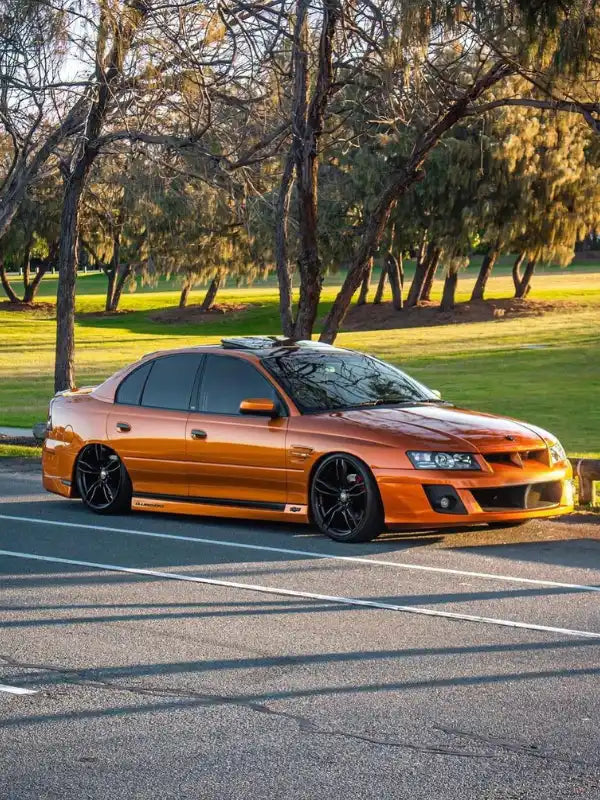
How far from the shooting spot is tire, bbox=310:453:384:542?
10492 mm

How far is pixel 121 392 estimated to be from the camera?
499 inches

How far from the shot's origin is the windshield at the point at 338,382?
11531mm

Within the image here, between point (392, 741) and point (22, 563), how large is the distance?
490 cm

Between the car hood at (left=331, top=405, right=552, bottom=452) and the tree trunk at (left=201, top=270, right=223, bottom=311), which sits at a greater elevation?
the car hood at (left=331, top=405, right=552, bottom=452)

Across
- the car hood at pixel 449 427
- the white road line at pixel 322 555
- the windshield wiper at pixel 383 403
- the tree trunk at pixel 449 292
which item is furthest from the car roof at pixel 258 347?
the tree trunk at pixel 449 292

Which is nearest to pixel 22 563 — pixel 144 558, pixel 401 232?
pixel 144 558

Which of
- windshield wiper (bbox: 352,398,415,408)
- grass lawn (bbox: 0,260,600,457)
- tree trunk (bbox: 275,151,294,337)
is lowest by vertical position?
grass lawn (bbox: 0,260,600,457)

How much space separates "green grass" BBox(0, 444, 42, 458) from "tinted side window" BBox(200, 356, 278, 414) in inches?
257

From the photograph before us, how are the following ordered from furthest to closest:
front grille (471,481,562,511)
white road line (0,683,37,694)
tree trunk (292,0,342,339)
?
tree trunk (292,0,342,339) < front grille (471,481,562,511) < white road line (0,683,37,694)

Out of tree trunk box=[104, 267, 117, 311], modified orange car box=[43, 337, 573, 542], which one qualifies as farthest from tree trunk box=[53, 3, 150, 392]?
tree trunk box=[104, 267, 117, 311]

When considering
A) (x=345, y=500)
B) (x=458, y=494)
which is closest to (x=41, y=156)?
(x=345, y=500)

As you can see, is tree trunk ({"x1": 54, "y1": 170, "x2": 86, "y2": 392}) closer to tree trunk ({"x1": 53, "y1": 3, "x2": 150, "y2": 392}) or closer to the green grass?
tree trunk ({"x1": 53, "y1": 3, "x2": 150, "y2": 392})

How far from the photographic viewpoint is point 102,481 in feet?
40.9

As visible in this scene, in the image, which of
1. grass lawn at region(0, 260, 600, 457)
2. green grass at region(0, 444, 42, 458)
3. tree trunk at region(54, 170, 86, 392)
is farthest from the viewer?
grass lawn at region(0, 260, 600, 457)
